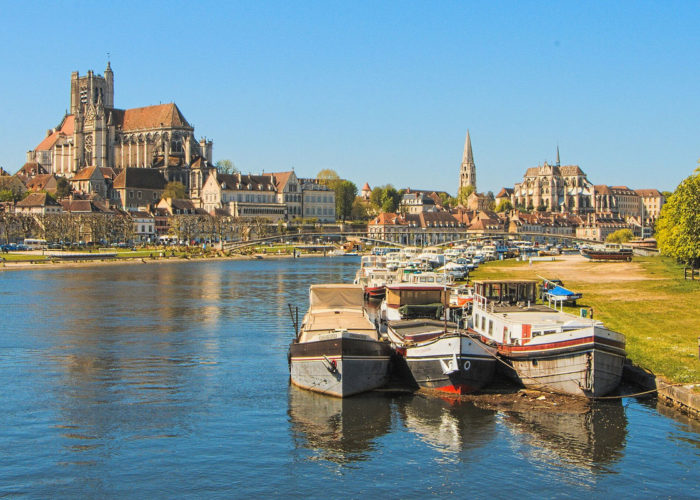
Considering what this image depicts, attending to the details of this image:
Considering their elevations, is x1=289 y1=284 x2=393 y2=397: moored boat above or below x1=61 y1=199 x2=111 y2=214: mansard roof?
below

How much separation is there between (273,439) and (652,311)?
26.6 m

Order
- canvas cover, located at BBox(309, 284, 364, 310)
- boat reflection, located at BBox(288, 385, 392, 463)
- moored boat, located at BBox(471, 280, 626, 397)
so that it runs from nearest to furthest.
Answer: boat reflection, located at BBox(288, 385, 392, 463) → moored boat, located at BBox(471, 280, 626, 397) → canvas cover, located at BBox(309, 284, 364, 310)

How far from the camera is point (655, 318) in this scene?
43219mm

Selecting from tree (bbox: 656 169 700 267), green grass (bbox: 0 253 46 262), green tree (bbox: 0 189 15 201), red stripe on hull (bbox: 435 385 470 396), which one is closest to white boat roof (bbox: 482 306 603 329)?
red stripe on hull (bbox: 435 385 470 396)

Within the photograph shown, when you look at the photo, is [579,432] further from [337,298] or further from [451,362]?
[337,298]

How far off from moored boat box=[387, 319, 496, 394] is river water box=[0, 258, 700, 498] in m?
0.88

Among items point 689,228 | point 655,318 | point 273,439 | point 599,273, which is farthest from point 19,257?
point 273,439

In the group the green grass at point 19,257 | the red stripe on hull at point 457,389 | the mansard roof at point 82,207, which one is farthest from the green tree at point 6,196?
the red stripe on hull at point 457,389

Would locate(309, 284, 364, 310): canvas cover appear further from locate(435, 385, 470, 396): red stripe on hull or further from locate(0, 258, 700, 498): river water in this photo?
locate(435, 385, 470, 396): red stripe on hull

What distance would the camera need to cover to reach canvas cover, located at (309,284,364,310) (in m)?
40.1

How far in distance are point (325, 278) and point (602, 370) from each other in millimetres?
68175

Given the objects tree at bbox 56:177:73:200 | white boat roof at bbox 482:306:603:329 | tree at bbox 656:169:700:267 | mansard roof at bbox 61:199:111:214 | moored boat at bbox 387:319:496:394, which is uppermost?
tree at bbox 56:177:73:200

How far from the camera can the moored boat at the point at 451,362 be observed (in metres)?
30.8

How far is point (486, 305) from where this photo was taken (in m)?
36.5
